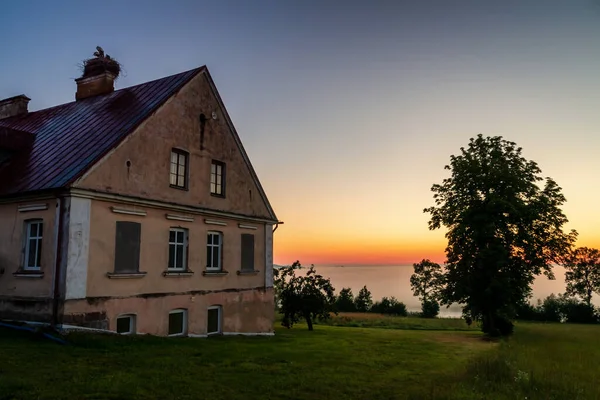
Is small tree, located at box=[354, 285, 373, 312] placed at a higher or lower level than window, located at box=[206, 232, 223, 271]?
lower

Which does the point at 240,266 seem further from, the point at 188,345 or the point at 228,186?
the point at 188,345

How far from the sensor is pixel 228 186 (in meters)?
20.4

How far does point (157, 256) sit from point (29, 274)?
13.2ft

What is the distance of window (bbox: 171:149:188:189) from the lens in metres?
17.5

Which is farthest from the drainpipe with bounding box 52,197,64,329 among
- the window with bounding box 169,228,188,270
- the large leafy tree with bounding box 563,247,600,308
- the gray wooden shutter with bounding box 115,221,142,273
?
the large leafy tree with bounding box 563,247,600,308

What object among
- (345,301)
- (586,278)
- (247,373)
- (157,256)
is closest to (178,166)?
(157,256)

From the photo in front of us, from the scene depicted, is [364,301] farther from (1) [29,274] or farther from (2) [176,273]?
(1) [29,274]

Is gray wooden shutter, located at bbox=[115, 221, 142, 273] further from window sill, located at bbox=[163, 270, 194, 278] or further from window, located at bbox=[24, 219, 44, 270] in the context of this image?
window, located at bbox=[24, 219, 44, 270]

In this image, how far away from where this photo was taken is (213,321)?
19.3m

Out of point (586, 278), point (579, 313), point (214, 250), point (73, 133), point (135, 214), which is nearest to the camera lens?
point (135, 214)

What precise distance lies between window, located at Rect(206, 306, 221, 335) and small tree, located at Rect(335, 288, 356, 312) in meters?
35.8

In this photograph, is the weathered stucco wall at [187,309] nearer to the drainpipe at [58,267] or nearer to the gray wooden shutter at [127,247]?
the drainpipe at [58,267]

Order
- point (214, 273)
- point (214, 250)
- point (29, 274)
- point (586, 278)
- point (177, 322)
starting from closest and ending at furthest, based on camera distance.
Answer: point (29, 274) < point (177, 322) < point (214, 273) < point (214, 250) < point (586, 278)

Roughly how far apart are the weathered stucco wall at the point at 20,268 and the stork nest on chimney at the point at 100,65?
28.9 ft
